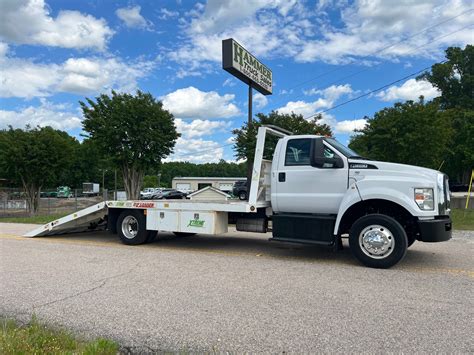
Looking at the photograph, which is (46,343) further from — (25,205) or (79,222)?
(25,205)

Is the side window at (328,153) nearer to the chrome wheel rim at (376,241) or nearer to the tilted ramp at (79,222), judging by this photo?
the chrome wheel rim at (376,241)

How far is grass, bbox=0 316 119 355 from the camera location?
3484 millimetres

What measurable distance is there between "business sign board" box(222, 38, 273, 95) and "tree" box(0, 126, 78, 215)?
50.2ft

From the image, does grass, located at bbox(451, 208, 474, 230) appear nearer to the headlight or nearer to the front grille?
the front grille

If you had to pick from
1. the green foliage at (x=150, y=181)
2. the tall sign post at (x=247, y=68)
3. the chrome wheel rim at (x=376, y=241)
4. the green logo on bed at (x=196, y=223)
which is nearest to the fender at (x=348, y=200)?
the chrome wheel rim at (x=376, y=241)

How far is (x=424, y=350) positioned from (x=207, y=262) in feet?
14.8

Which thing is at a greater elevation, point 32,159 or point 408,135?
point 408,135

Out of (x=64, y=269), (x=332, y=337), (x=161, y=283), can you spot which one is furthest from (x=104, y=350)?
(x=64, y=269)

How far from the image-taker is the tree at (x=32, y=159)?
27.5 metres

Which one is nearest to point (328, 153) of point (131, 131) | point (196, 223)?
point (196, 223)

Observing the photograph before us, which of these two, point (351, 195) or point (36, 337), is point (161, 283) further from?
point (351, 195)

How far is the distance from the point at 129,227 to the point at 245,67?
12998 millimetres

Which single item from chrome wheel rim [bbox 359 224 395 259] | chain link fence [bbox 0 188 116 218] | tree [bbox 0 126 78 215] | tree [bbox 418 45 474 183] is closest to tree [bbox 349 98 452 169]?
chrome wheel rim [bbox 359 224 395 259]

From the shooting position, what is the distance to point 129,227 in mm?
9891
